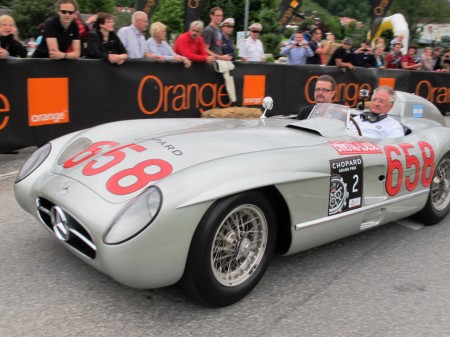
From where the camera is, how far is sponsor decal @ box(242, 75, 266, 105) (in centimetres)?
823

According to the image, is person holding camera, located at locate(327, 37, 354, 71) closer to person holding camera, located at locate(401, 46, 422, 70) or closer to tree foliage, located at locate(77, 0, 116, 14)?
person holding camera, located at locate(401, 46, 422, 70)

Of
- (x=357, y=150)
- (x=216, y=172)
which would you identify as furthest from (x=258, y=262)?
(x=357, y=150)

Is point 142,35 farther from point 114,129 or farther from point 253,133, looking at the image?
point 253,133

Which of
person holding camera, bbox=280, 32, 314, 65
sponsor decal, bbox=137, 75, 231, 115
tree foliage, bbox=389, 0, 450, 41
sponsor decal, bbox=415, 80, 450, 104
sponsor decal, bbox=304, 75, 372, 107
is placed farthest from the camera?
tree foliage, bbox=389, 0, 450, 41

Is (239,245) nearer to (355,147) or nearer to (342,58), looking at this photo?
(355,147)

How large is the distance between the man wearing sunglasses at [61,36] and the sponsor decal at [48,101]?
329mm

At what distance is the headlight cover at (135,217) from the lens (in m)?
2.21

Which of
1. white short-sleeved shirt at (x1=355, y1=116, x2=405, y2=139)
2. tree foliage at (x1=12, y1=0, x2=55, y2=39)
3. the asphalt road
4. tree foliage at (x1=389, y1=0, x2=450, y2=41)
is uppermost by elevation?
tree foliage at (x1=389, y1=0, x2=450, y2=41)

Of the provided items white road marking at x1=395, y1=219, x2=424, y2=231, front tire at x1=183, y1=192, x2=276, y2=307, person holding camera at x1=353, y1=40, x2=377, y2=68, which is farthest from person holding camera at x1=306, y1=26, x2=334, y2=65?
front tire at x1=183, y1=192, x2=276, y2=307

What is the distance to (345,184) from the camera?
3.02 metres

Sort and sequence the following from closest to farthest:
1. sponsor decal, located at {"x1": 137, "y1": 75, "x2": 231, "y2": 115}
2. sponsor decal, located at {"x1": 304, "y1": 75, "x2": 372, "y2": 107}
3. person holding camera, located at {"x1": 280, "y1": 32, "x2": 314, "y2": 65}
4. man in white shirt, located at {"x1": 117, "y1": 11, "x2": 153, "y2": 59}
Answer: sponsor decal, located at {"x1": 137, "y1": 75, "x2": 231, "y2": 115}, man in white shirt, located at {"x1": 117, "y1": 11, "x2": 153, "y2": 59}, person holding camera, located at {"x1": 280, "y1": 32, "x2": 314, "y2": 65}, sponsor decal, located at {"x1": 304, "y1": 75, "x2": 372, "y2": 107}

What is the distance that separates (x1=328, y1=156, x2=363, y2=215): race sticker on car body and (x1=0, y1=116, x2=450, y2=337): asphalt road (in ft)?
1.53

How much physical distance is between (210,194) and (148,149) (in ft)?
2.19

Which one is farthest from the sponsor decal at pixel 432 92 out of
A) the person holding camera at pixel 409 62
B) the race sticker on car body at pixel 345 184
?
the race sticker on car body at pixel 345 184
